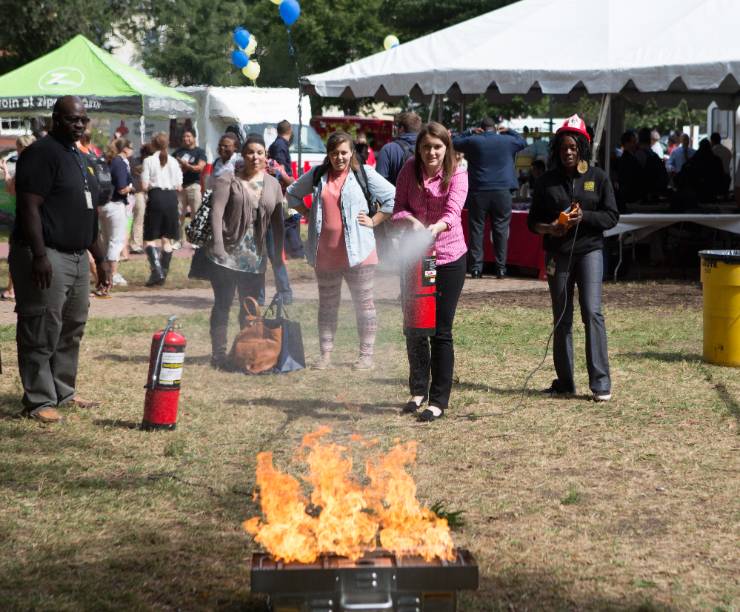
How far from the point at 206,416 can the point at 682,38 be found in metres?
9.41

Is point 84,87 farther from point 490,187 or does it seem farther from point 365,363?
point 365,363

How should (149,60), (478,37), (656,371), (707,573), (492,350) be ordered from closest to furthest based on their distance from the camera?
(707,573), (656,371), (492,350), (478,37), (149,60)

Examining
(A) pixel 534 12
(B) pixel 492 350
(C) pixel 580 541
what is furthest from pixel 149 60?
(C) pixel 580 541

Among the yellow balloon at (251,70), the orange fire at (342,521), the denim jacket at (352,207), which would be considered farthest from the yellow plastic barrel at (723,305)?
the yellow balloon at (251,70)

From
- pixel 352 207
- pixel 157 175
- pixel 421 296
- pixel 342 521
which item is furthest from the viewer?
pixel 157 175

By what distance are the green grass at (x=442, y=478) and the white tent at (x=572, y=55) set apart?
5211mm

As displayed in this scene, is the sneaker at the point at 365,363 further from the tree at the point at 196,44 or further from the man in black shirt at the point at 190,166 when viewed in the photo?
the tree at the point at 196,44

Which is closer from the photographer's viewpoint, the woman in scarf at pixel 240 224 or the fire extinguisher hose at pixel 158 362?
the fire extinguisher hose at pixel 158 362

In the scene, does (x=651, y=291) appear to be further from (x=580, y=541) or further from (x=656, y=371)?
(x=580, y=541)

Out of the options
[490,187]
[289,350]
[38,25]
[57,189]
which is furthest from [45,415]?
[38,25]

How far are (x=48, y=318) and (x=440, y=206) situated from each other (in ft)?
8.36

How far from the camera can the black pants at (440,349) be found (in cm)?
724

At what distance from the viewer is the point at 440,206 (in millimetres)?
7164

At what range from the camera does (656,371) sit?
9242mm
